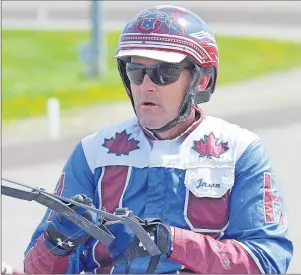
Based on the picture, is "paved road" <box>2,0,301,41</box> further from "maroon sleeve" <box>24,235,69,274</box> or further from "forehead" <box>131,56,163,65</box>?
"maroon sleeve" <box>24,235,69,274</box>

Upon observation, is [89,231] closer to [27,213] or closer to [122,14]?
[27,213]

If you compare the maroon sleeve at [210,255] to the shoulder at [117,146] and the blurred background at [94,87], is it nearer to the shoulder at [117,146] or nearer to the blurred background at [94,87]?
the shoulder at [117,146]

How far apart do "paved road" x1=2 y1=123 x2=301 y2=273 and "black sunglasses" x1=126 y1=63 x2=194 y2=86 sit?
126 inches

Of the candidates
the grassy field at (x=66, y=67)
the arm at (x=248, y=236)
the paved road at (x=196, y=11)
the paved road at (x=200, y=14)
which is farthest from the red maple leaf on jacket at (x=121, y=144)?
the paved road at (x=196, y=11)

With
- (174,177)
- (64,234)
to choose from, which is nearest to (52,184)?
(174,177)

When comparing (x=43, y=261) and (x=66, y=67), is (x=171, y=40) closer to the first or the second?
(x=43, y=261)

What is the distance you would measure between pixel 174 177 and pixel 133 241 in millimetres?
433

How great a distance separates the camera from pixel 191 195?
440 centimetres

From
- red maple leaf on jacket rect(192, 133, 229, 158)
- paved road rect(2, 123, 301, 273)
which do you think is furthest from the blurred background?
red maple leaf on jacket rect(192, 133, 229, 158)

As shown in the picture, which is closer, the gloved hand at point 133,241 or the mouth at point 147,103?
the gloved hand at point 133,241

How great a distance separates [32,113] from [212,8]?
16.0 m

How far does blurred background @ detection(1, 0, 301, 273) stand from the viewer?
42.0 feet

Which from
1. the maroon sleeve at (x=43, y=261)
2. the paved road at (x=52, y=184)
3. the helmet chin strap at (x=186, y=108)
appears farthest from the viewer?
the paved road at (x=52, y=184)

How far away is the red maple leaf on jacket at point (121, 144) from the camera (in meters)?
4.58
